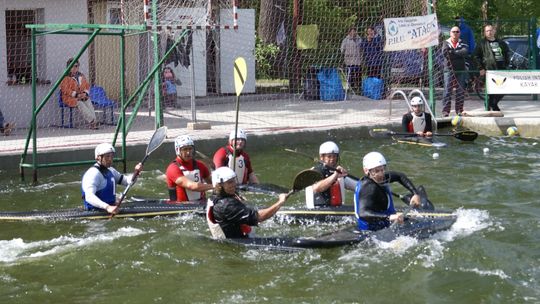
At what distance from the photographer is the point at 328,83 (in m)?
23.1

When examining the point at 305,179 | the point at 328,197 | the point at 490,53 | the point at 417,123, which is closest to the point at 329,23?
the point at 490,53

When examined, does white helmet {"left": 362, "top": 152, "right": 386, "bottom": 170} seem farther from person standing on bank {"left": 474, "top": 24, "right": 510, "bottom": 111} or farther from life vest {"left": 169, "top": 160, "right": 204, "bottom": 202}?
person standing on bank {"left": 474, "top": 24, "right": 510, "bottom": 111}

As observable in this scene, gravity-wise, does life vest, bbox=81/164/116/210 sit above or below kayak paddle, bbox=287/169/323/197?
below

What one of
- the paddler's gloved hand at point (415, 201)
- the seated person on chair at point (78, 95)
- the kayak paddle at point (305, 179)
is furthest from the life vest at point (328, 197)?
the seated person on chair at point (78, 95)

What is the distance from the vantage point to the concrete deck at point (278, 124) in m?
17.2

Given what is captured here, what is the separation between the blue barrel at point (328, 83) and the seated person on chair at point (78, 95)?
19.4 feet

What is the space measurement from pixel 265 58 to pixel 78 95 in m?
6.20

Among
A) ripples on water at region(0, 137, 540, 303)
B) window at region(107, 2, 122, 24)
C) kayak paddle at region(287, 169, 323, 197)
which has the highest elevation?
window at region(107, 2, 122, 24)

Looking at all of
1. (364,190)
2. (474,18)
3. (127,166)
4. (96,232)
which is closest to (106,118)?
→ (127,166)

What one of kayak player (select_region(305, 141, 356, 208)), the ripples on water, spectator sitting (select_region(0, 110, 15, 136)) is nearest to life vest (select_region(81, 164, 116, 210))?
the ripples on water

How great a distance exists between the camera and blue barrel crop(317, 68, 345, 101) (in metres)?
23.0

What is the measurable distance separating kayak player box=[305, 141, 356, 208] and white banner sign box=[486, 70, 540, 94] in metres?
8.65

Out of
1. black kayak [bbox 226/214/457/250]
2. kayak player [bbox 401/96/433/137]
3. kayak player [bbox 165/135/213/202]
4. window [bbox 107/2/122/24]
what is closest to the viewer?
black kayak [bbox 226/214/457/250]

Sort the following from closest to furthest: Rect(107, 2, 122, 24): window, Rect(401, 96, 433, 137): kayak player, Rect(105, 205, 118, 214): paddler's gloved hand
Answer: Rect(105, 205, 118, 214): paddler's gloved hand
Rect(401, 96, 433, 137): kayak player
Rect(107, 2, 122, 24): window
